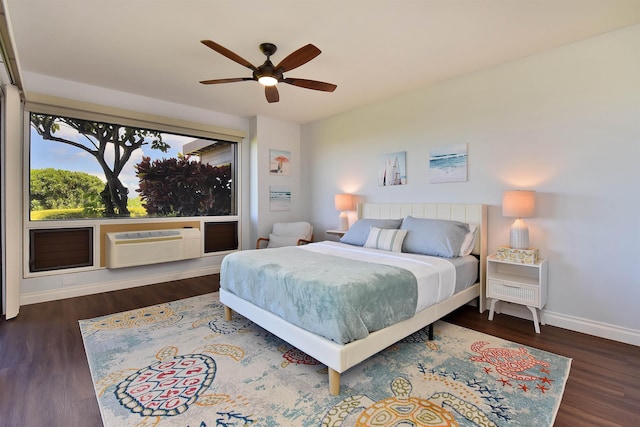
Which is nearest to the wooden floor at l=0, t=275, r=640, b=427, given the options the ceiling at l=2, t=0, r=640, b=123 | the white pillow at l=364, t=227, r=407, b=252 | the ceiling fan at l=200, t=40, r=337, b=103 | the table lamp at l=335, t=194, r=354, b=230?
the white pillow at l=364, t=227, r=407, b=252

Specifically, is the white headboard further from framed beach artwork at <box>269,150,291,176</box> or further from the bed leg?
the bed leg

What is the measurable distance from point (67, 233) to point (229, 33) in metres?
3.26

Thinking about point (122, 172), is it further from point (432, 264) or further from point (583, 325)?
point (583, 325)

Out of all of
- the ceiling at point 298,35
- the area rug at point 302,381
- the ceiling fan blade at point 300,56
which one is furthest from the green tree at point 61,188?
the ceiling fan blade at point 300,56

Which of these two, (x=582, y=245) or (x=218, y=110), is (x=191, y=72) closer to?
(x=218, y=110)

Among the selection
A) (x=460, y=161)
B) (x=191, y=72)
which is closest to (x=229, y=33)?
(x=191, y=72)

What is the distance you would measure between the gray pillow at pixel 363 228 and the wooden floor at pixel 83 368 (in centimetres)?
127

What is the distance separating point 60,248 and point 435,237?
14.9ft

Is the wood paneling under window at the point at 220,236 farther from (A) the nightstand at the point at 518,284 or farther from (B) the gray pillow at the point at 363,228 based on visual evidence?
(A) the nightstand at the point at 518,284

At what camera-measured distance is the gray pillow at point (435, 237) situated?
124 inches

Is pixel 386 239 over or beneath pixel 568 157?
beneath

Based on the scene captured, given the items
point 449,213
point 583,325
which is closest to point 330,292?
point 449,213

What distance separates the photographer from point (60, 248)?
3.79 meters

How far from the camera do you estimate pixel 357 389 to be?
6.39 feet
